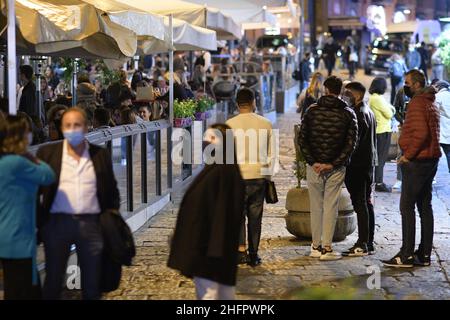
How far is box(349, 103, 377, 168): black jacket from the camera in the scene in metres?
9.24

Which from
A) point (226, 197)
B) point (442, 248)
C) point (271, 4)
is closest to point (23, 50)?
point (442, 248)

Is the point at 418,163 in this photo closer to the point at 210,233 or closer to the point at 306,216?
the point at 306,216

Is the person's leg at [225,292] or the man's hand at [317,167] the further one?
the man's hand at [317,167]

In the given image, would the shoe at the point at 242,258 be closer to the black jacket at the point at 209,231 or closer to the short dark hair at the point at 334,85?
the short dark hair at the point at 334,85

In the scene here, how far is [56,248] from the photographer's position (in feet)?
20.0

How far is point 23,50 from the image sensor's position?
39.5 feet

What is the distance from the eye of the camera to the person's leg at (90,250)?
6059mm

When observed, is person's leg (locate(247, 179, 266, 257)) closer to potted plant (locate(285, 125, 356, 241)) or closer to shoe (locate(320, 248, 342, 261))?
shoe (locate(320, 248, 342, 261))

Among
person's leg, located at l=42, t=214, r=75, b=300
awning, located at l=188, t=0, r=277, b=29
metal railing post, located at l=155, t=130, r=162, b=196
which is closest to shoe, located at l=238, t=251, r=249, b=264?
person's leg, located at l=42, t=214, r=75, b=300

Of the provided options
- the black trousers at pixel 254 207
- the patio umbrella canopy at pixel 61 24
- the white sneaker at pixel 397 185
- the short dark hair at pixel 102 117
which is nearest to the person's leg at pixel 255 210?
the black trousers at pixel 254 207

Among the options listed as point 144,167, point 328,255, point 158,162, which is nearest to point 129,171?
point 144,167

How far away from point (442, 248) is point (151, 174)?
3.99 meters

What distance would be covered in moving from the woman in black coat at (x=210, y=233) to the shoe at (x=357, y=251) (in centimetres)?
355
